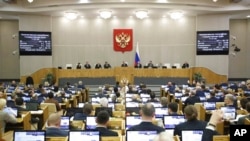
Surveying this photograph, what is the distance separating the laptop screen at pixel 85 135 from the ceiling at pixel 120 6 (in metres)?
15.7

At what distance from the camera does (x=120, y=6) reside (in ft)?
66.7

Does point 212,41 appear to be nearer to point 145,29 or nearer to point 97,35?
point 145,29

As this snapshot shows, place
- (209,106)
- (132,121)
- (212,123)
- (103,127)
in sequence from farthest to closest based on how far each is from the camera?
(209,106) < (132,121) < (103,127) < (212,123)

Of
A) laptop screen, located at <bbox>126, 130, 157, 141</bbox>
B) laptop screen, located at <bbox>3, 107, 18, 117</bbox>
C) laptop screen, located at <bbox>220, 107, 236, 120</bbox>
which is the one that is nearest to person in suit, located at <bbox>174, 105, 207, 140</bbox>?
laptop screen, located at <bbox>126, 130, 157, 141</bbox>

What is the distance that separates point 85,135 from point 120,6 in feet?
52.4

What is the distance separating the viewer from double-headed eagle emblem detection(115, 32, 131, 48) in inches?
927

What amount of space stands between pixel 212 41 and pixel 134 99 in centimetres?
1337

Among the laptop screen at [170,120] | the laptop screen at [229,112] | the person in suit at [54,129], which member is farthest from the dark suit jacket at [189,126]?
the laptop screen at [229,112]

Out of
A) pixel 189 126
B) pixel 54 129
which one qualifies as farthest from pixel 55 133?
pixel 189 126

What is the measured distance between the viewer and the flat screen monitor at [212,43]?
2273cm

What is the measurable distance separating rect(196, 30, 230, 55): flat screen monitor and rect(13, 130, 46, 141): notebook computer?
63.1 feet

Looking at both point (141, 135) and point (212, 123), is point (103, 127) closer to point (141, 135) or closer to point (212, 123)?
point (141, 135)

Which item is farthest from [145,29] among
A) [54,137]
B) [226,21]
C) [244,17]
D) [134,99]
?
[54,137]

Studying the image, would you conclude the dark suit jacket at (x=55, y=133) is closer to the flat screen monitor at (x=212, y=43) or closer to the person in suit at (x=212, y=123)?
the person in suit at (x=212, y=123)
